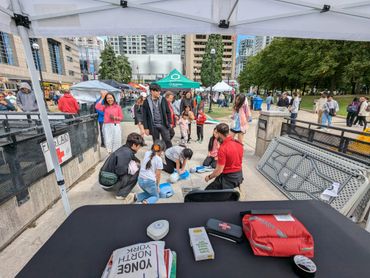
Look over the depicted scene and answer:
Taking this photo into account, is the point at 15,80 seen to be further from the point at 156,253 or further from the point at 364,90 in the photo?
the point at 364,90

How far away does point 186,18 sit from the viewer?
6.93 ft

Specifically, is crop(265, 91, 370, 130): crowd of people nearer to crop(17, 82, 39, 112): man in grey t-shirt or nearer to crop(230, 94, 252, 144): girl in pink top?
crop(230, 94, 252, 144): girl in pink top

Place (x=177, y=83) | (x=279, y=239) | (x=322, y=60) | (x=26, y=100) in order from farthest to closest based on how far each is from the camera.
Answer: (x=322, y=60) < (x=177, y=83) < (x=26, y=100) < (x=279, y=239)

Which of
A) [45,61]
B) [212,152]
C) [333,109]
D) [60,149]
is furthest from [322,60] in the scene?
[45,61]

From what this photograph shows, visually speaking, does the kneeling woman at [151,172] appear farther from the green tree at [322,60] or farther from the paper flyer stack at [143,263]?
the green tree at [322,60]

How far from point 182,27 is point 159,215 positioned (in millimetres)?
2077

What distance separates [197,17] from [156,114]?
9.10ft

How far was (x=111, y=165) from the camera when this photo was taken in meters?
3.23

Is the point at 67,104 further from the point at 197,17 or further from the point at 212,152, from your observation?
the point at 197,17

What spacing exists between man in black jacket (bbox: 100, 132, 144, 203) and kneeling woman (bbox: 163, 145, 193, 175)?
1.16 meters

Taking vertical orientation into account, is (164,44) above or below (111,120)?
above

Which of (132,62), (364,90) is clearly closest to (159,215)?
(364,90)

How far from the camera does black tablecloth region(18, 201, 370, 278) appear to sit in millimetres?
961

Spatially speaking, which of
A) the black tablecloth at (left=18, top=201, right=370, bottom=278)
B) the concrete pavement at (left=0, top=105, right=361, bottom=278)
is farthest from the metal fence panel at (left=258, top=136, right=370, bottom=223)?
the black tablecloth at (left=18, top=201, right=370, bottom=278)
